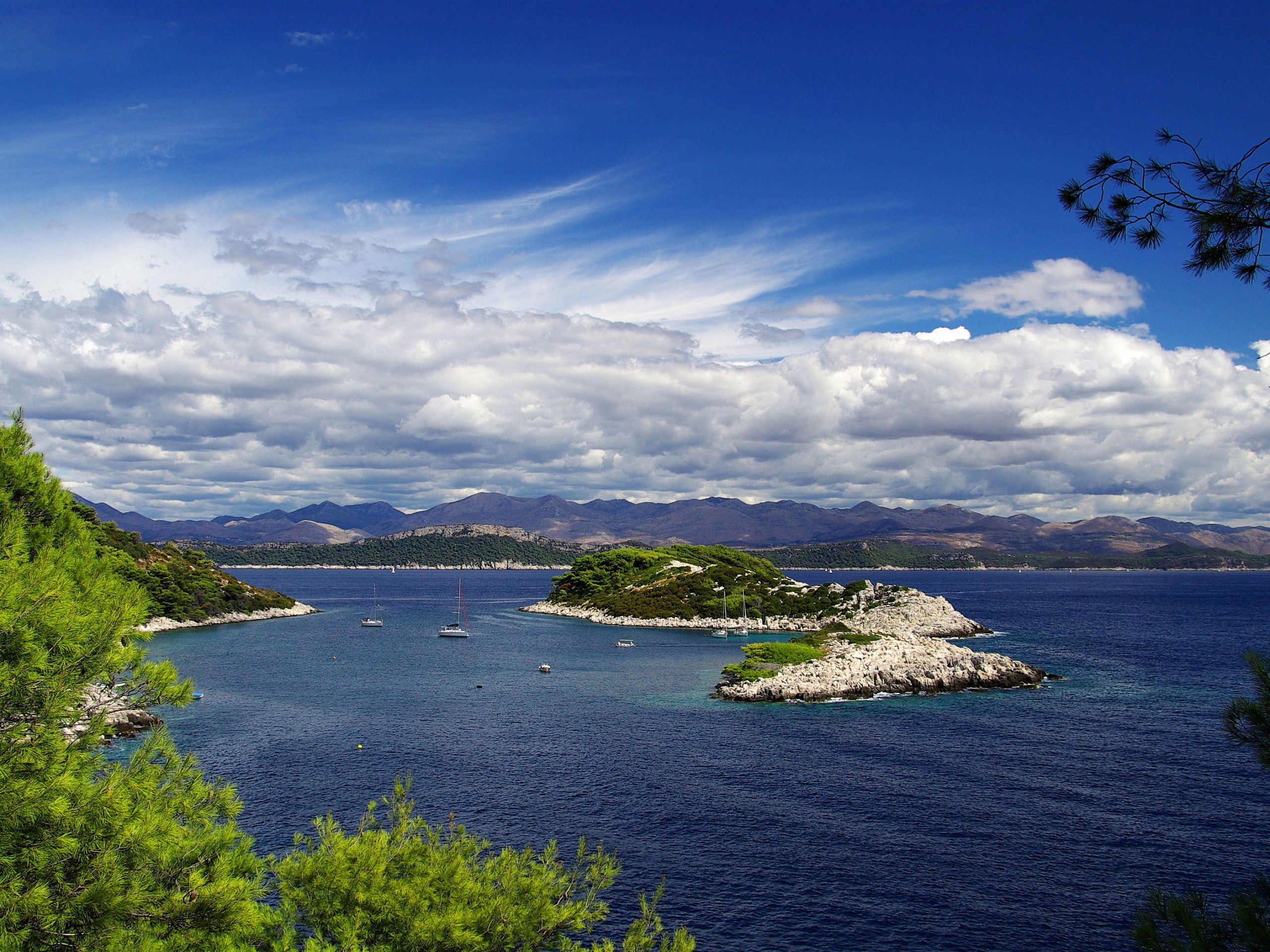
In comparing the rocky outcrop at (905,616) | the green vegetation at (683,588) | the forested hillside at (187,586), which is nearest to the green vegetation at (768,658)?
the rocky outcrop at (905,616)

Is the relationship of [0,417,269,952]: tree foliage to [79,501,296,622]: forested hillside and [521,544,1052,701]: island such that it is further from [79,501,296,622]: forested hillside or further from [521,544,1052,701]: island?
[79,501,296,622]: forested hillside

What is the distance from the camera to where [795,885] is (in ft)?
104

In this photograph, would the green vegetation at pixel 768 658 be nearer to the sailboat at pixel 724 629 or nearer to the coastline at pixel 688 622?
the sailboat at pixel 724 629

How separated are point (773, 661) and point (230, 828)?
2827 inches

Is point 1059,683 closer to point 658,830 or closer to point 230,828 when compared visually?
point 658,830

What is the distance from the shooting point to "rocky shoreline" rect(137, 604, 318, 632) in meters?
124

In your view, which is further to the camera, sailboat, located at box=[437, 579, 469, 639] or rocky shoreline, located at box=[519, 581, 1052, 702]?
sailboat, located at box=[437, 579, 469, 639]

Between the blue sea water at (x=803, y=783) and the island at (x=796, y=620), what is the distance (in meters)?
4.12

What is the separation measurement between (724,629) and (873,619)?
25150 millimetres

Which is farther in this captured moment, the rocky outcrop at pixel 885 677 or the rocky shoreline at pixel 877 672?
the rocky shoreline at pixel 877 672

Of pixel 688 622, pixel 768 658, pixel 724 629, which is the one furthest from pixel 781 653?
pixel 688 622

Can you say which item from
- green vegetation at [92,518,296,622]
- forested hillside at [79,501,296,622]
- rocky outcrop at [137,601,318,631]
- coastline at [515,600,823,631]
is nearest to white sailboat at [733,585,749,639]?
coastline at [515,600,823,631]

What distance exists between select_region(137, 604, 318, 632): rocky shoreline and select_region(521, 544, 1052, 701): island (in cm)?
5004

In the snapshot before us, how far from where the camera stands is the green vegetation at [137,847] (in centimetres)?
1231
